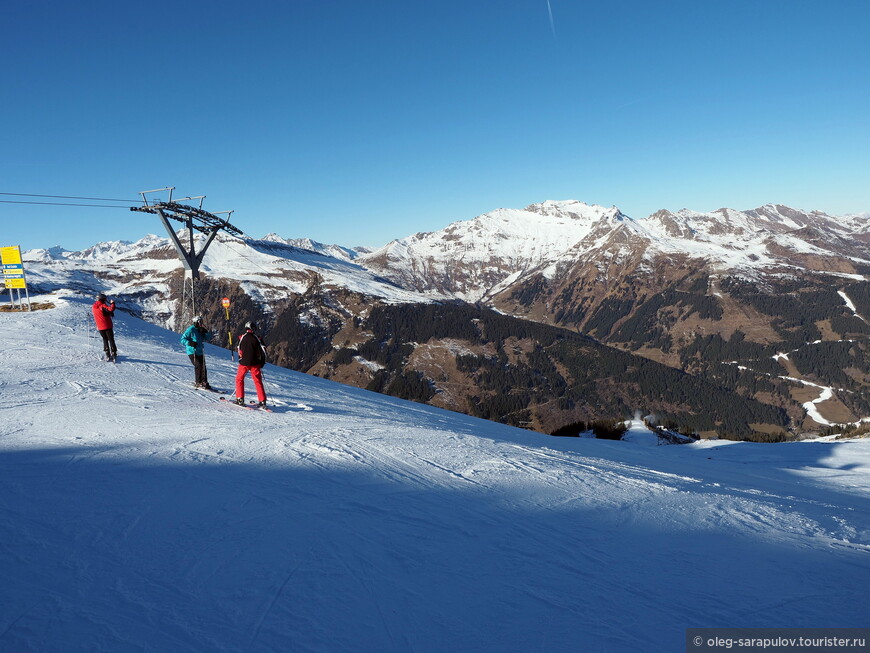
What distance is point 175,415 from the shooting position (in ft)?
39.5

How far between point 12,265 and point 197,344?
67.4ft

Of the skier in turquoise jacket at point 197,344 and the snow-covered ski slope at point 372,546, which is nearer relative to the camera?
the snow-covered ski slope at point 372,546

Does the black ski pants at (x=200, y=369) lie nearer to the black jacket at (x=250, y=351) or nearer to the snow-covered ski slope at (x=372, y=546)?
the black jacket at (x=250, y=351)

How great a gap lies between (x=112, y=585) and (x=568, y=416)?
162 meters

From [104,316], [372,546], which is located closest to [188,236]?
[104,316]

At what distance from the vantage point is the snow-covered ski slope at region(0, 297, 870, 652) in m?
4.18

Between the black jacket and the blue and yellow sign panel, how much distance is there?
74.6ft

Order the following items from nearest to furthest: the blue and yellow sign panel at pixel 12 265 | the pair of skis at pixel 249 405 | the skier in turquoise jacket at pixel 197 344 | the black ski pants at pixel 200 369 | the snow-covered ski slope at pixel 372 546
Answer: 1. the snow-covered ski slope at pixel 372 546
2. the pair of skis at pixel 249 405
3. the skier in turquoise jacket at pixel 197 344
4. the black ski pants at pixel 200 369
5. the blue and yellow sign panel at pixel 12 265

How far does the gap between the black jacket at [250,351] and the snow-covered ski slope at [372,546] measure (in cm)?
271

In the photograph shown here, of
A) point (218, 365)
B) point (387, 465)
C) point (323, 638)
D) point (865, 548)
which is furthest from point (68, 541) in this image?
point (218, 365)

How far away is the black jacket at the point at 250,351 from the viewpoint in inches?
541

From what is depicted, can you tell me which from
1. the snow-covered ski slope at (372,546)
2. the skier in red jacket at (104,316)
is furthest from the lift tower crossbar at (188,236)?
the snow-covered ski slope at (372,546)

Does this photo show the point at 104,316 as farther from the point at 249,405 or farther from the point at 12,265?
the point at 12,265

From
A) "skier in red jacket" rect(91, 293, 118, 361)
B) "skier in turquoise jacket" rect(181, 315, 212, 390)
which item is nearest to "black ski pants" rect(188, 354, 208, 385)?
"skier in turquoise jacket" rect(181, 315, 212, 390)
